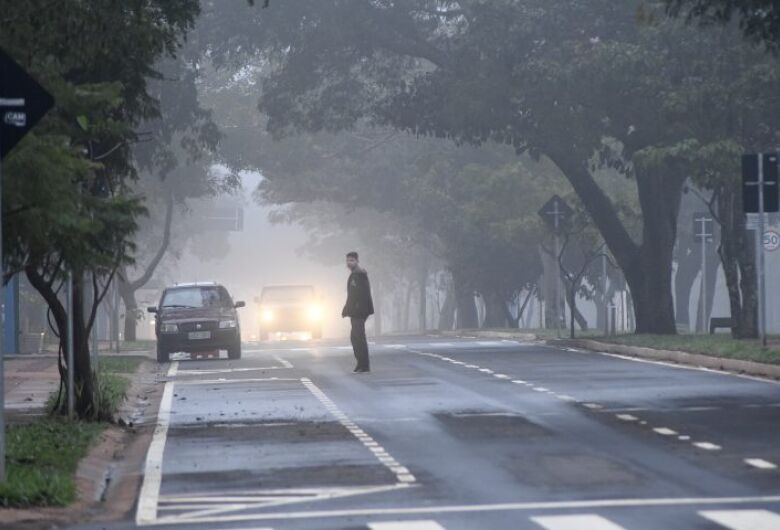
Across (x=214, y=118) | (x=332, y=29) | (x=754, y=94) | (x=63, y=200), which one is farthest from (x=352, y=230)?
(x=63, y=200)

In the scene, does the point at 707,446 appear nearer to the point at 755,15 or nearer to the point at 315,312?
the point at 755,15

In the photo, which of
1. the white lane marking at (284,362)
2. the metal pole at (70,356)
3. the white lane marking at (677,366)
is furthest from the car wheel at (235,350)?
the metal pole at (70,356)

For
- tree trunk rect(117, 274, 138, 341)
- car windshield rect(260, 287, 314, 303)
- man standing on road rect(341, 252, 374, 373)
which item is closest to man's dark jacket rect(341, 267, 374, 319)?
man standing on road rect(341, 252, 374, 373)

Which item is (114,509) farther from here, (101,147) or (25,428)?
(101,147)

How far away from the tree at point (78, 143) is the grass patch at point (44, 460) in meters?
1.49

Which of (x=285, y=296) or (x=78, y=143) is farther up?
(x=78, y=143)

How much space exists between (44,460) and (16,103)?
3.47 meters

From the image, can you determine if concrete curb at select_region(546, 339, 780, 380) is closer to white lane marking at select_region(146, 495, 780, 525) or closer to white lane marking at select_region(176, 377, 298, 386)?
white lane marking at select_region(176, 377, 298, 386)

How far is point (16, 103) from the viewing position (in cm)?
1335

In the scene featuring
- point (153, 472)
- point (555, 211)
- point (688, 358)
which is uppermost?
point (555, 211)

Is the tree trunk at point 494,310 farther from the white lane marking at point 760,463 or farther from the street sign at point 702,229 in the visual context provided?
the white lane marking at point 760,463

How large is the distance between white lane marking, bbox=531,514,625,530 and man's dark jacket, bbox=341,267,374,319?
1853 cm

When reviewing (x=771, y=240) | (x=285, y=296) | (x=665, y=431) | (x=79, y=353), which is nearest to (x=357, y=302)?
(x=79, y=353)

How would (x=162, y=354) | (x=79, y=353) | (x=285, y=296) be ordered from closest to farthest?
(x=79, y=353), (x=162, y=354), (x=285, y=296)
